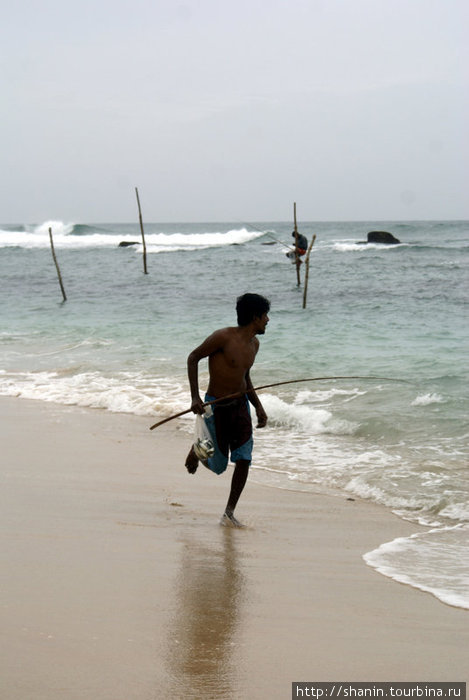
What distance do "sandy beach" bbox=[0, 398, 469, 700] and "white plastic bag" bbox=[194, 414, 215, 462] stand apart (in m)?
0.42

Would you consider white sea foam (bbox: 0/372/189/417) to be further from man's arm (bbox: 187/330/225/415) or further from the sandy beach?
man's arm (bbox: 187/330/225/415)

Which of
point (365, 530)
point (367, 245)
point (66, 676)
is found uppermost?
point (66, 676)

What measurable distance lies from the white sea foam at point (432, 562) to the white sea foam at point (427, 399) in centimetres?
349

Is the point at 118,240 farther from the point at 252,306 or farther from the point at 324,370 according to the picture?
the point at 252,306

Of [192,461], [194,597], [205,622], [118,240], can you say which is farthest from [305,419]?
[118,240]

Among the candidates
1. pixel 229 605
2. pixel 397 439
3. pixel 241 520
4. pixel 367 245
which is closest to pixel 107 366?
pixel 397 439

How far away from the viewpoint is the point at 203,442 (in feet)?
14.6

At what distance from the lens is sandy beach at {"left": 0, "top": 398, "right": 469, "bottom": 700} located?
259 cm

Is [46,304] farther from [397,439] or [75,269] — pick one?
[397,439]

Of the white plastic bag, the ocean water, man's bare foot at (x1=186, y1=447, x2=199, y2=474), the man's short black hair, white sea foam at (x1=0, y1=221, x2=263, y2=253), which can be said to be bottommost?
white sea foam at (x1=0, y1=221, x2=263, y2=253)

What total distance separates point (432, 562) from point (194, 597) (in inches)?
56.6

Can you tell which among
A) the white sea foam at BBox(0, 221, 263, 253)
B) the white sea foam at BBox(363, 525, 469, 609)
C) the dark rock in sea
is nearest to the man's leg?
the white sea foam at BBox(363, 525, 469, 609)

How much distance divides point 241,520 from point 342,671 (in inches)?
79.6

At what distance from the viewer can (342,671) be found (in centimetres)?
268
